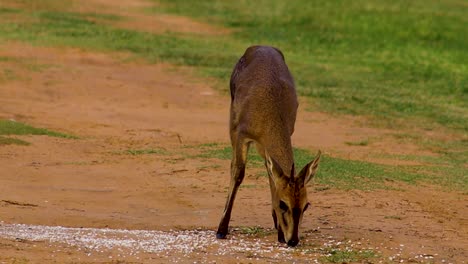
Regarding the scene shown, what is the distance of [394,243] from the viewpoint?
8.60 m

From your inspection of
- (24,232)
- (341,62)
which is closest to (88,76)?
(341,62)

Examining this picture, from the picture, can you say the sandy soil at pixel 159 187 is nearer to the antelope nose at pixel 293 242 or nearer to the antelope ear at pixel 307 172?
the antelope nose at pixel 293 242

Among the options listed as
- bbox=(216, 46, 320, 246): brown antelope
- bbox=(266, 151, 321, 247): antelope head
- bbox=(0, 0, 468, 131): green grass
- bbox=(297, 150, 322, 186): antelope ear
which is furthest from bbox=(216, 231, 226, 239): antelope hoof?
bbox=(0, 0, 468, 131): green grass

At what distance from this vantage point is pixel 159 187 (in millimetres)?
10969

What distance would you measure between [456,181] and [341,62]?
9.46 metres

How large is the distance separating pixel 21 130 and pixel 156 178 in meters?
2.64

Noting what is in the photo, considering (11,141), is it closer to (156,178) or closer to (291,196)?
(156,178)

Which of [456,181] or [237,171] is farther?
[456,181]

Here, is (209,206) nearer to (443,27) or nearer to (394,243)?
(394,243)

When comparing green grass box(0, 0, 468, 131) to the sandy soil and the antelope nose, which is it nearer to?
the sandy soil

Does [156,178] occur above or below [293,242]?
below

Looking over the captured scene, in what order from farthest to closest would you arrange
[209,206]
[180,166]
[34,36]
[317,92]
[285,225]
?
[34,36], [317,92], [180,166], [209,206], [285,225]

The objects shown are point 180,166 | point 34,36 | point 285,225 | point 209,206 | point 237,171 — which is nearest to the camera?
point 285,225

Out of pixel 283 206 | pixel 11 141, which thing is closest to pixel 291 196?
pixel 283 206
